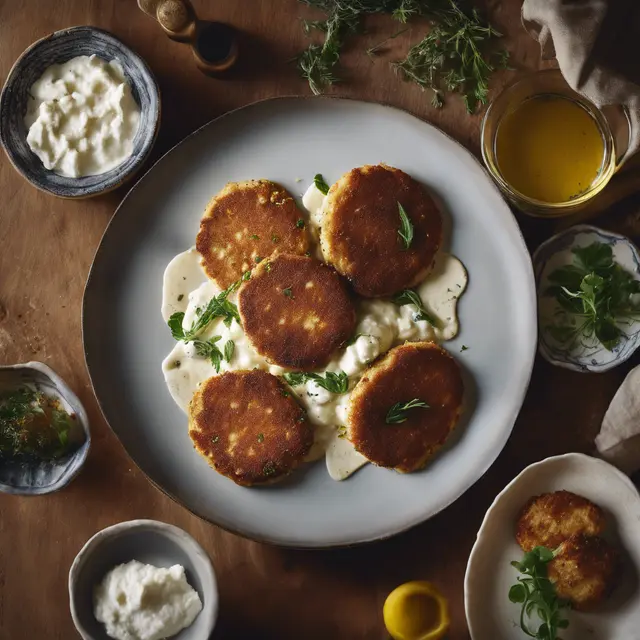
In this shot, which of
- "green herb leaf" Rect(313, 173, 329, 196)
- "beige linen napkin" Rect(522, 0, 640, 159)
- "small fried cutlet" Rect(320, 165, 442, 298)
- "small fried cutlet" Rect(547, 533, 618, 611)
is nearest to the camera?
"beige linen napkin" Rect(522, 0, 640, 159)

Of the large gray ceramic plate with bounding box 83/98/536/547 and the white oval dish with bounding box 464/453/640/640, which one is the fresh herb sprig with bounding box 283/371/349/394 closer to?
the large gray ceramic plate with bounding box 83/98/536/547

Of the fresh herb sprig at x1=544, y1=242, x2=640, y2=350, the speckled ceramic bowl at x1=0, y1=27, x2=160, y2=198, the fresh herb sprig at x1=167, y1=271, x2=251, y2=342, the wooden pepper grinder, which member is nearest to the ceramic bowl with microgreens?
the fresh herb sprig at x1=544, y1=242, x2=640, y2=350

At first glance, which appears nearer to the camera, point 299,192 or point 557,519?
point 557,519

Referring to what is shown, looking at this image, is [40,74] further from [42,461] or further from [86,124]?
[42,461]

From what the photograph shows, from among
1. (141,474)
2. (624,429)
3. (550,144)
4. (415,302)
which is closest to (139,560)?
(141,474)

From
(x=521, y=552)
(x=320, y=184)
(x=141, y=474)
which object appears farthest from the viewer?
(x=141, y=474)

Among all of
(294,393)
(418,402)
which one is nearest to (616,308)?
(418,402)

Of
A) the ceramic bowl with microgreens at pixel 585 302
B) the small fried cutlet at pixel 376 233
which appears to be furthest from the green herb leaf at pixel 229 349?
the ceramic bowl with microgreens at pixel 585 302

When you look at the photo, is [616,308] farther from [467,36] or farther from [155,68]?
[155,68]
